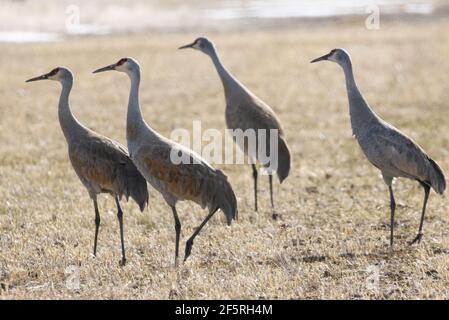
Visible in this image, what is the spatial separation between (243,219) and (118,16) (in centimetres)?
5167

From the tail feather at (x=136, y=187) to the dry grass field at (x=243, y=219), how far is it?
1.57 feet

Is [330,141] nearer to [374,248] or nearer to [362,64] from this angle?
[374,248]

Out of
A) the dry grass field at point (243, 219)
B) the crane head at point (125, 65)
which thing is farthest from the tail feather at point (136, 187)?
the crane head at point (125, 65)

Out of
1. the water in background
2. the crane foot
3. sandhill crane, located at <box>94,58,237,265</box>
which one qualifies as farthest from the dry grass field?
the water in background

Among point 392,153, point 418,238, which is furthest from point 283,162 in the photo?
point 418,238

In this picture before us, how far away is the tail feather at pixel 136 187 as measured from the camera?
592cm

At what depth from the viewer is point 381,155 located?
6.29 m

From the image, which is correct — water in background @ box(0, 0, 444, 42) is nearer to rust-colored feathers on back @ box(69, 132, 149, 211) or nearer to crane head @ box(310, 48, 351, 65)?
crane head @ box(310, 48, 351, 65)

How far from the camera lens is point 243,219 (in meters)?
7.31

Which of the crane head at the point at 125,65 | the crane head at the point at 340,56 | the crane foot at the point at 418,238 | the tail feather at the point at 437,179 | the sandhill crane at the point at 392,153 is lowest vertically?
the crane foot at the point at 418,238

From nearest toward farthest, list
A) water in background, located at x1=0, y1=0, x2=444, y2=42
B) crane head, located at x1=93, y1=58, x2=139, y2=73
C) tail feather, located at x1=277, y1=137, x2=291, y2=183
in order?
1. crane head, located at x1=93, y1=58, x2=139, y2=73
2. tail feather, located at x1=277, y1=137, x2=291, y2=183
3. water in background, located at x1=0, y1=0, x2=444, y2=42

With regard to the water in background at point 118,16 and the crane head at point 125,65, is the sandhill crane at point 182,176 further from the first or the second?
the water in background at point 118,16

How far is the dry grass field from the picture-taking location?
532 centimetres

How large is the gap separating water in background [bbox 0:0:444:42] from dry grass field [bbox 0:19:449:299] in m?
21.5
